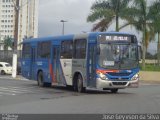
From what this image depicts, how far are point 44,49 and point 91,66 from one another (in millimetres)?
6110

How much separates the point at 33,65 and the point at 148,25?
22542 millimetres

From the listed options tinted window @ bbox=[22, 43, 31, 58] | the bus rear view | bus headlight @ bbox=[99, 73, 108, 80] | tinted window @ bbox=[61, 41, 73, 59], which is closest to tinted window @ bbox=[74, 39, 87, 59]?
tinted window @ bbox=[61, 41, 73, 59]

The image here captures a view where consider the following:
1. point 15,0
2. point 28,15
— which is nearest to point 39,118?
point 15,0

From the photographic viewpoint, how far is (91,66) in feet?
79.4

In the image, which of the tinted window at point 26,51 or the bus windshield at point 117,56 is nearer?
the bus windshield at point 117,56

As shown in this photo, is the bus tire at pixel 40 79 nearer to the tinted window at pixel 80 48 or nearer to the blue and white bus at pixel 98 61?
the blue and white bus at pixel 98 61

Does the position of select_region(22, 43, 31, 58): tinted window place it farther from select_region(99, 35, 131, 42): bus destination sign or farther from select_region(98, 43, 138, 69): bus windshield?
select_region(98, 43, 138, 69): bus windshield

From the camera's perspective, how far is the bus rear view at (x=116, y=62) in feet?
78.0

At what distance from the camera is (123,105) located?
1825 cm

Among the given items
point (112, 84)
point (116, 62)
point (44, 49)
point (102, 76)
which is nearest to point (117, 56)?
point (116, 62)

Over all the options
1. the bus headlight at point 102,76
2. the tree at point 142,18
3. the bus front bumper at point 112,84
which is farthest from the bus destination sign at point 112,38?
the tree at point 142,18

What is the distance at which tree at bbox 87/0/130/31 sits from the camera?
5181 centimetres

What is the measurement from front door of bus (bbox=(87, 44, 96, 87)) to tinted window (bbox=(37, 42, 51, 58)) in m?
5.08

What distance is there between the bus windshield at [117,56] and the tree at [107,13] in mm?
27524
